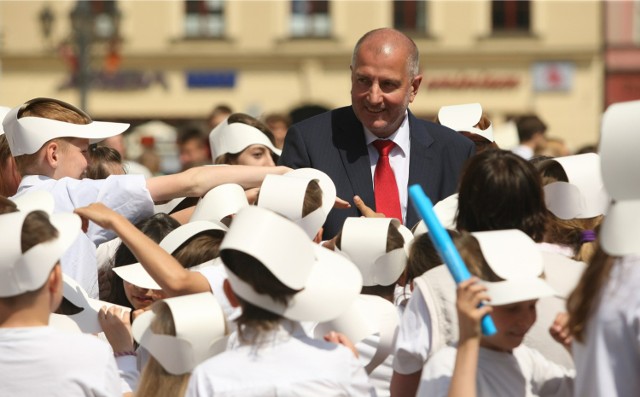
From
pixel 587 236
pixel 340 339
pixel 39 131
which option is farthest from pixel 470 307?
pixel 39 131

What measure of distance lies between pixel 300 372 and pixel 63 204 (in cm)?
161

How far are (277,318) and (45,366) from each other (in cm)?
62

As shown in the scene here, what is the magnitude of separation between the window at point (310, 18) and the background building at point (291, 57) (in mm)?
20

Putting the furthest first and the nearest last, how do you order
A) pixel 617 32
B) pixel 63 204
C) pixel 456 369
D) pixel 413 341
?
pixel 617 32, pixel 63 204, pixel 413 341, pixel 456 369

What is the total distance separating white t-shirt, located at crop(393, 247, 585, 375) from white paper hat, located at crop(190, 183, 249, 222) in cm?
149

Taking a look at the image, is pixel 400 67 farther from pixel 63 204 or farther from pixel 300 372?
pixel 300 372

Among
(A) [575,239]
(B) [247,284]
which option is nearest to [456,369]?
(B) [247,284]

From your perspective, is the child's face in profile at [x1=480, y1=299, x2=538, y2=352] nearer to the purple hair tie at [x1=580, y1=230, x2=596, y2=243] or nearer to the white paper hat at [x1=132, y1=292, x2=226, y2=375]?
the white paper hat at [x1=132, y1=292, x2=226, y2=375]

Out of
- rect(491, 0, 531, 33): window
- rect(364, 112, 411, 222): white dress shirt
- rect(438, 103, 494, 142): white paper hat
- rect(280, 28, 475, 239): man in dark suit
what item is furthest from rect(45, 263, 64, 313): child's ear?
rect(491, 0, 531, 33): window

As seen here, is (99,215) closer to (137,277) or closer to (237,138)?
(137,277)

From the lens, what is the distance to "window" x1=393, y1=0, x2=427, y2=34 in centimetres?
3056

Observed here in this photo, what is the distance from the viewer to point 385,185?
5.99 m

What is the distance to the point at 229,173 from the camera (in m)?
5.29

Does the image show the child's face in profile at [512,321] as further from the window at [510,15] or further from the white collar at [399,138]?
the window at [510,15]
